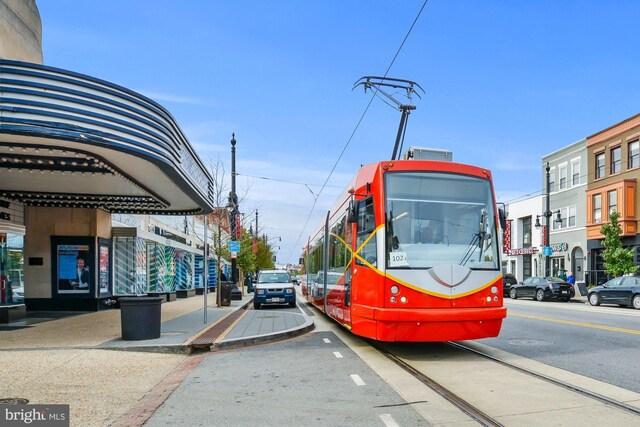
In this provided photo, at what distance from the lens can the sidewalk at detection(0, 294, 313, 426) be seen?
21.9 ft

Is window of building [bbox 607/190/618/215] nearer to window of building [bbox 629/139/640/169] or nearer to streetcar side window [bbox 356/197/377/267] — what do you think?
window of building [bbox 629/139/640/169]

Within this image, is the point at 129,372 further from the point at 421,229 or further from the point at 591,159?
the point at 591,159

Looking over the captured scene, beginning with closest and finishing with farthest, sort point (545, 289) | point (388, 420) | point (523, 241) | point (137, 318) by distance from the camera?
point (388, 420) < point (137, 318) < point (545, 289) < point (523, 241)

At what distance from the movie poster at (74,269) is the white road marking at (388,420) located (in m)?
16.4

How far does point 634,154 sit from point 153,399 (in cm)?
3376

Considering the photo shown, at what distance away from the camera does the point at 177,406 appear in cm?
630

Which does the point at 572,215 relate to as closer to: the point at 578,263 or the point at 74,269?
the point at 578,263

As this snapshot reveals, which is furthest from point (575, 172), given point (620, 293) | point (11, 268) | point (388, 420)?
point (388, 420)

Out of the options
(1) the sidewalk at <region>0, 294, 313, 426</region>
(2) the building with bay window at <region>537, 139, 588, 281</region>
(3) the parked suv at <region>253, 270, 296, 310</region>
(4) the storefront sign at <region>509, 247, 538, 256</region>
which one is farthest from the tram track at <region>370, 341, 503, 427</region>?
(4) the storefront sign at <region>509, 247, 538, 256</region>

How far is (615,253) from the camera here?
97.5 ft

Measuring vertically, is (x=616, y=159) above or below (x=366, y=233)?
above

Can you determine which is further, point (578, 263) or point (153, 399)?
point (578, 263)

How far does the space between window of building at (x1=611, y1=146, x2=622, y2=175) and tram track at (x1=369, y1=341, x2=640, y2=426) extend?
2933 cm

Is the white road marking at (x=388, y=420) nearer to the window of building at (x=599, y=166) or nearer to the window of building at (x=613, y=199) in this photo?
the window of building at (x=613, y=199)
